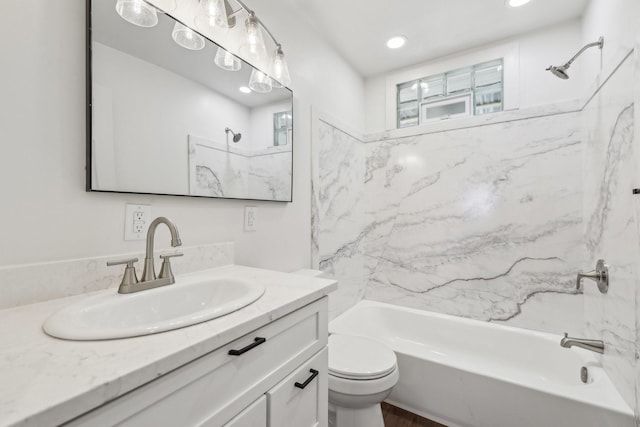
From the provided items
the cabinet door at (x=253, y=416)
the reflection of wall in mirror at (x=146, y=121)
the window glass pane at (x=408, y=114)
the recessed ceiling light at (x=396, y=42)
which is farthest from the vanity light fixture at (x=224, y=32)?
the window glass pane at (x=408, y=114)

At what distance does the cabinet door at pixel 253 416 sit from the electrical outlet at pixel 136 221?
691mm

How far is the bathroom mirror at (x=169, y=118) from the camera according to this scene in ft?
3.01

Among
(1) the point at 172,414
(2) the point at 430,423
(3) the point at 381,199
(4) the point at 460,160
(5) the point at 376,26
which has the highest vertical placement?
(5) the point at 376,26

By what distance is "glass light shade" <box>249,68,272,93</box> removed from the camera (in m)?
1.44

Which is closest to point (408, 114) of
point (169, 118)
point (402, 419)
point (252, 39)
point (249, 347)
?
point (252, 39)

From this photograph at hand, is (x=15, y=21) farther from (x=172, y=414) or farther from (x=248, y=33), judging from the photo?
(x=172, y=414)

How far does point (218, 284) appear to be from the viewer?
41.6 inches

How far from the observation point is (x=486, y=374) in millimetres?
1514

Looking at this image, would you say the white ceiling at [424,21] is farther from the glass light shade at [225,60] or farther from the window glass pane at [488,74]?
the glass light shade at [225,60]

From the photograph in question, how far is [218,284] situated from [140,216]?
37 cm

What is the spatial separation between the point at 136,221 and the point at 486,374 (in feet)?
5.95

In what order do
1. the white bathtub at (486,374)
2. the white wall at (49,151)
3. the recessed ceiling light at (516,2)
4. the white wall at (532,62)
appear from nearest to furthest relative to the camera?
1. the white wall at (49,151)
2. the white bathtub at (486,374)
3. the recessed ceiling light at (516,2)
4. the white wall at (532,62)

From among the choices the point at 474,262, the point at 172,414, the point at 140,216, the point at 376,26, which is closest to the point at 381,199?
the point at 474,262

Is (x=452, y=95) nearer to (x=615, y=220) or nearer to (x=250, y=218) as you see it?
(x=615, y=220)
